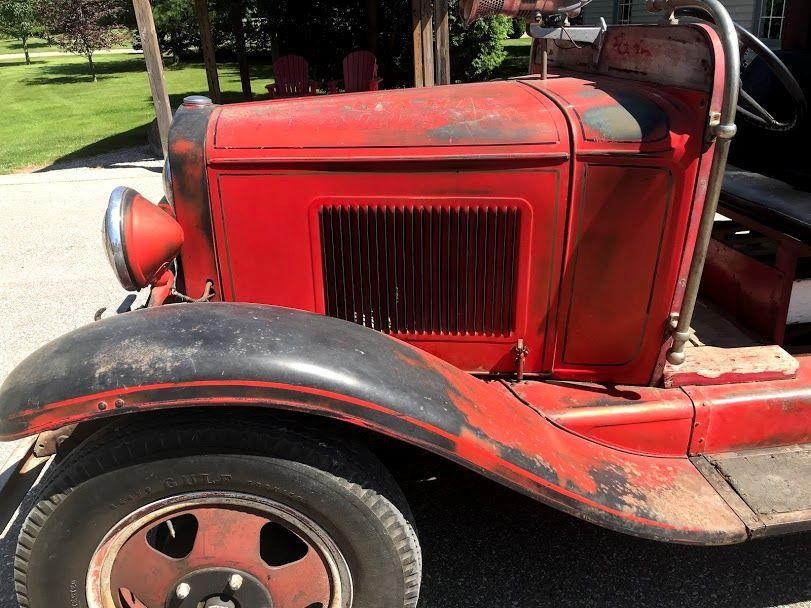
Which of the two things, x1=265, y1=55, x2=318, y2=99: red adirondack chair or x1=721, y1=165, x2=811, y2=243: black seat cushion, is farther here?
x1=265, y1=55, x2=318, y2=99: red adirondack chair

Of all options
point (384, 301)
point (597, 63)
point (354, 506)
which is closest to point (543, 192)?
point (384, 301)

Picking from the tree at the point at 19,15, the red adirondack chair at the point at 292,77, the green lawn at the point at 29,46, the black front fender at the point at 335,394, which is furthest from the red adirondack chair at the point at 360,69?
the green lawn at the point at 29,46

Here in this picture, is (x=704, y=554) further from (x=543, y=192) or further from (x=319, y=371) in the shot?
(x=319, y=371)

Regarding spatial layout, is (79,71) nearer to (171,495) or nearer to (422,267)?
(422,267)

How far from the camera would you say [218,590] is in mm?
1813

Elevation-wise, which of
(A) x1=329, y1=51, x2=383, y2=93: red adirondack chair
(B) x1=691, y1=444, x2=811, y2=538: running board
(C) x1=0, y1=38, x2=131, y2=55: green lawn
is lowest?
(C) x1=0, y1=38, x2=131, y2=55: green lawn

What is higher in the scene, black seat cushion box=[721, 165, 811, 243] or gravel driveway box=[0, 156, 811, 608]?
black seat cushion box=[721, 165, 811, 243]

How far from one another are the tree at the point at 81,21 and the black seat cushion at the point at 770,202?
24232mm

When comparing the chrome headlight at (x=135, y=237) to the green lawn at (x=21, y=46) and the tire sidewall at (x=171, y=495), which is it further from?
the green lawn at (x=21, y=46)

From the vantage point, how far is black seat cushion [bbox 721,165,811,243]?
2664mm

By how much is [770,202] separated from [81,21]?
2460 cm

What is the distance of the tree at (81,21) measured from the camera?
871 inches

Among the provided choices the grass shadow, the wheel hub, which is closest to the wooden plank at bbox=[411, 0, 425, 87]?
the wheel hub

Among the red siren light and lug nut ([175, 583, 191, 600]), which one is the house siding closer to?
the red siren light
